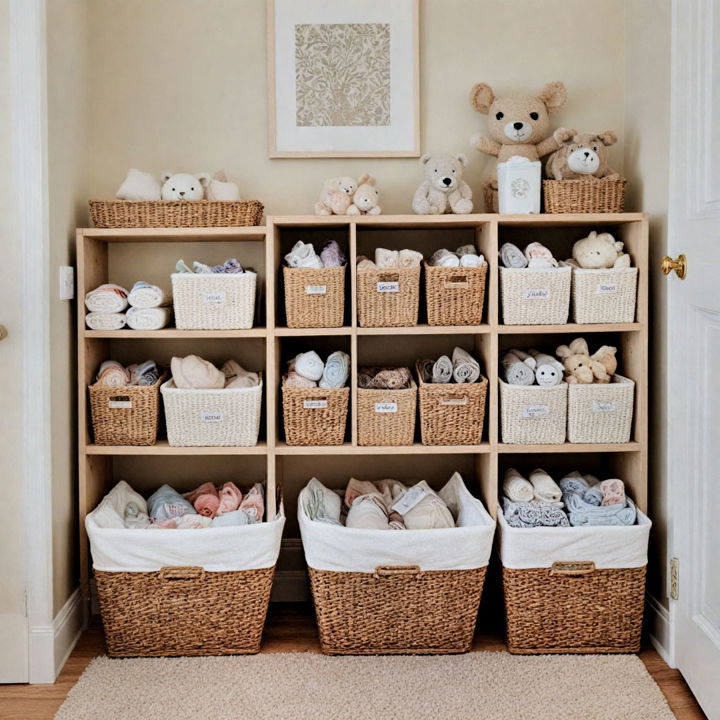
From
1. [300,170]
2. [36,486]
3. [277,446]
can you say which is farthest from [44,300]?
[300,170]

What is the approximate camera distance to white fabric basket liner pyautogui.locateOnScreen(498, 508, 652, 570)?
2309 mm

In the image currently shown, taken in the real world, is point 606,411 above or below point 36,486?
above

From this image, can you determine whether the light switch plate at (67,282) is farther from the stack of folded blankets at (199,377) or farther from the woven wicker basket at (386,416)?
the woven wicker basket at (386,416)

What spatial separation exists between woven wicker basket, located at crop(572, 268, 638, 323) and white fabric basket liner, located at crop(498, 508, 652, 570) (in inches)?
24.3

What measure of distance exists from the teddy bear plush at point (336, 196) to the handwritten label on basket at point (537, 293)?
606mm

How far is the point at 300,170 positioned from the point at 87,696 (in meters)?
1.72

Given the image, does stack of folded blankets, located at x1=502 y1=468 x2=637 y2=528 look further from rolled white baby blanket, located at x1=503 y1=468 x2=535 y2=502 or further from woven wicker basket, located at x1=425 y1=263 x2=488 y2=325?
woven wicker basket, located at x1=425 y1=263 x2=488 y2=325

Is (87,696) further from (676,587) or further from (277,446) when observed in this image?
(676,587)

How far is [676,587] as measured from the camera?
7.36 ft

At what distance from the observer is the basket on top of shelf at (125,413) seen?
245 cm

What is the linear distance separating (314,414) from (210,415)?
313 millimetres

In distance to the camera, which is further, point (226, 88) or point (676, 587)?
point (226, 88)

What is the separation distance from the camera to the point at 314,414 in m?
2.46

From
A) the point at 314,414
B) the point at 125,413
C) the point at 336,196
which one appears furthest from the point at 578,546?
the point at 125,413
